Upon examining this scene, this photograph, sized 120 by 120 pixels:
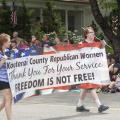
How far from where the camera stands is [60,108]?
12.1 metres

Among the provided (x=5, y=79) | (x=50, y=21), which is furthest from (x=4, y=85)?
(x=50, y=21)

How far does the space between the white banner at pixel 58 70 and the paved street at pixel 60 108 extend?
0.63 m

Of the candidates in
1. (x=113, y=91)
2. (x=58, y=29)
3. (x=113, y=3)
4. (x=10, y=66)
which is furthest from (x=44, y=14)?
(x=10, y=66)

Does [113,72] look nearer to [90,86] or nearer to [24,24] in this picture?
[90,86]

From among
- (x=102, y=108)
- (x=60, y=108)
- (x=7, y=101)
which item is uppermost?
(x=7, y=101)

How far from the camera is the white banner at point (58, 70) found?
10.4 meters

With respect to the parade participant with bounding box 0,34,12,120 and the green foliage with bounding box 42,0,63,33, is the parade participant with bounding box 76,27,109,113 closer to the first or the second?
the parade participant with bounding box 0,34,12,120

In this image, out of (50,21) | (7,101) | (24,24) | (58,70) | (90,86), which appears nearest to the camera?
(7,101)

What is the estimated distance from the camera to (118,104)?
12602 millimetres

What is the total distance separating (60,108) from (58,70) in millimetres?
1385

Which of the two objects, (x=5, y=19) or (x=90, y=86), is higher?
(x=5, y=19)

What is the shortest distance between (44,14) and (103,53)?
1913 cm

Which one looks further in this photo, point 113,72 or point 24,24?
point 24,24

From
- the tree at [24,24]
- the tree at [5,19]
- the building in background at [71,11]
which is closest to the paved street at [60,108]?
the tree at [5,19]
